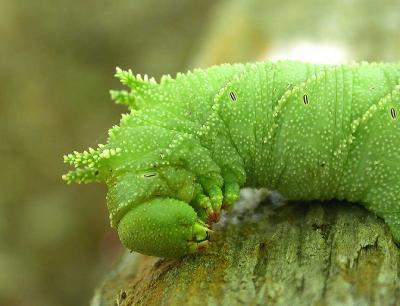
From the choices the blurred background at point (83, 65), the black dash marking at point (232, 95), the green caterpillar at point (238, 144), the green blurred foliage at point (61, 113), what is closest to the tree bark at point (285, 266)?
the green caterpillar at point (238, 144)

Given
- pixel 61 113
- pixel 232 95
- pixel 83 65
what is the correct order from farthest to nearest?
pixel 83 65 < pixel 61 113 < pixel 232 95

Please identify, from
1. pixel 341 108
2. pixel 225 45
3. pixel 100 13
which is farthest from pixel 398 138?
pixel 100 13

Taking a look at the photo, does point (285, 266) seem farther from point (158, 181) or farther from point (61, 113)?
point (61, 113)

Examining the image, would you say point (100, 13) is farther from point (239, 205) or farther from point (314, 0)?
point (239, 205)

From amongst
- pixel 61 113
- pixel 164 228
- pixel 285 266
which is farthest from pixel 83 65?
pixel 285 266

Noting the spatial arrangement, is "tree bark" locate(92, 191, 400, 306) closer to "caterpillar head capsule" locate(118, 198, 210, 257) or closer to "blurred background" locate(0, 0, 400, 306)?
"caterpillar head capsule" locate(118, 198, 210, 257)
